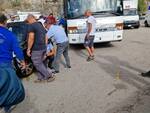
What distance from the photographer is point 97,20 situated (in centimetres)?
1808

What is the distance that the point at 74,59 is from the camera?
15766mm

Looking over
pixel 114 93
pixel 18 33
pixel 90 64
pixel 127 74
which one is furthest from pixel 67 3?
pixel 114 93

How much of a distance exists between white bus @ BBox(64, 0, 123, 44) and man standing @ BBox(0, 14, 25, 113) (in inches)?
432

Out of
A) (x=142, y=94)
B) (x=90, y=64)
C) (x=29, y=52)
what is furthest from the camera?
(x=90, y=64)

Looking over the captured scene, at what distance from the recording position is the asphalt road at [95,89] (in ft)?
27.0

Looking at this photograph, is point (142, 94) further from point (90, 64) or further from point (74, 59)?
point (74, 59)

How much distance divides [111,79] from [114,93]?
172cm

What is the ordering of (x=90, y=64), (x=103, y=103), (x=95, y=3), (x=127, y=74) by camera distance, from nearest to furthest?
1. (x=103, y=103)
2. (x=127, y=74)
3. (x=90, y=64)
4. (x=95, y=3)

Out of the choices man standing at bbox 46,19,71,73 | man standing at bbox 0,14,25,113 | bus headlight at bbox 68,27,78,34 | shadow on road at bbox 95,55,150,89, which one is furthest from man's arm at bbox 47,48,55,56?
bus headlight at bbox 68,27,78,34

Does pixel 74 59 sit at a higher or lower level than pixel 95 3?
lower

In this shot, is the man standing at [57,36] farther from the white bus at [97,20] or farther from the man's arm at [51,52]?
the white bus at [97,20]

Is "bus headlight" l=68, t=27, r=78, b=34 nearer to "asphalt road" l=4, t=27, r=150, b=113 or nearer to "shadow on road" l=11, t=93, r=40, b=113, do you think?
"asphalt road" l=4, t=27, r=150, b=113

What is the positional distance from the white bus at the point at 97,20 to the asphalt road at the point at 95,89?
3.10m

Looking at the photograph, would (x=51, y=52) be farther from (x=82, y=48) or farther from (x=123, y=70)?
(x=82, y=48)
